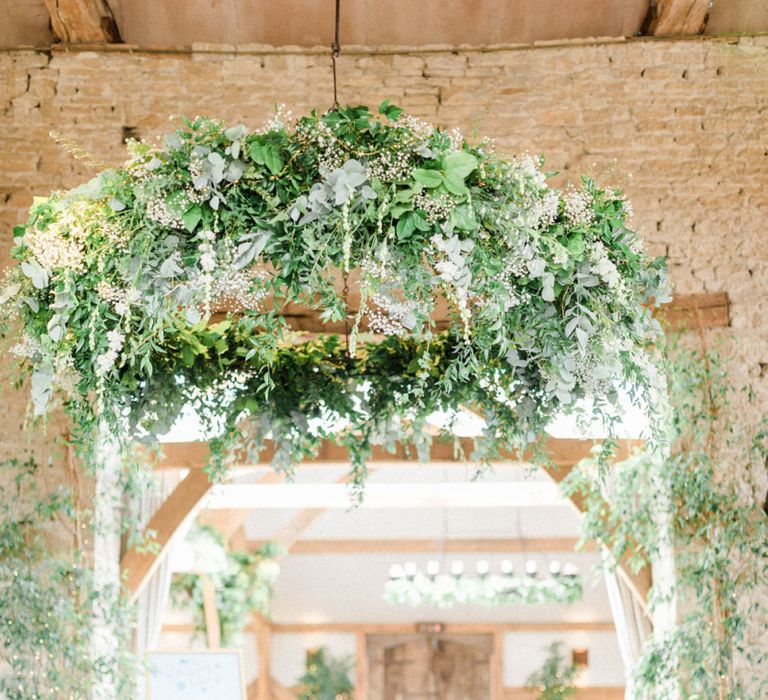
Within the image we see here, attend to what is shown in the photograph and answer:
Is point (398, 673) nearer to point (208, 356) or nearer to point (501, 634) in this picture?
point (501, 634)

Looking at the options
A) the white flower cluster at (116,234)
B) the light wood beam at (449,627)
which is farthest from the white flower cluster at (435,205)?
the light wood beam at (449,627)

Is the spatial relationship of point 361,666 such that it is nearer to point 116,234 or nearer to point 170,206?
point 116,234

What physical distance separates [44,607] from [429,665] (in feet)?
23.6

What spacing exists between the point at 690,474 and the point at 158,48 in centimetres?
300

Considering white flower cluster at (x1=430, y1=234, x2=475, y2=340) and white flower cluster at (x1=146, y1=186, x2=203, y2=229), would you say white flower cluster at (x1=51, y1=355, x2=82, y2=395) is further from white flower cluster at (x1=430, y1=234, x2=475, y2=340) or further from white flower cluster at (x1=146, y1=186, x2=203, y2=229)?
white flower cluster at (x1=430, y1=234, x2=475, y2=340)

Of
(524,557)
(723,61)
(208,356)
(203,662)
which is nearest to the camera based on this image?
(208,356)

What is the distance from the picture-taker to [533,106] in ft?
15.0

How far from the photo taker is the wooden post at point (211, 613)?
8.59 m

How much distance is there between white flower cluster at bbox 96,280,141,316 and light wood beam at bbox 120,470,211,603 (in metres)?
2.65

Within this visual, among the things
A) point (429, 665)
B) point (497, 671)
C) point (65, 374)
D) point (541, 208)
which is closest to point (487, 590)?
point (497, 671)

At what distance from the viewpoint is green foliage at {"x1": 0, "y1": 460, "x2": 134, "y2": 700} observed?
3.98 metres

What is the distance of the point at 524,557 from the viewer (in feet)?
34.0

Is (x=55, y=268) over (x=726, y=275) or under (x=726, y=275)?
under

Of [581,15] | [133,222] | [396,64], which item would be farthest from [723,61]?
→ [133,222]
